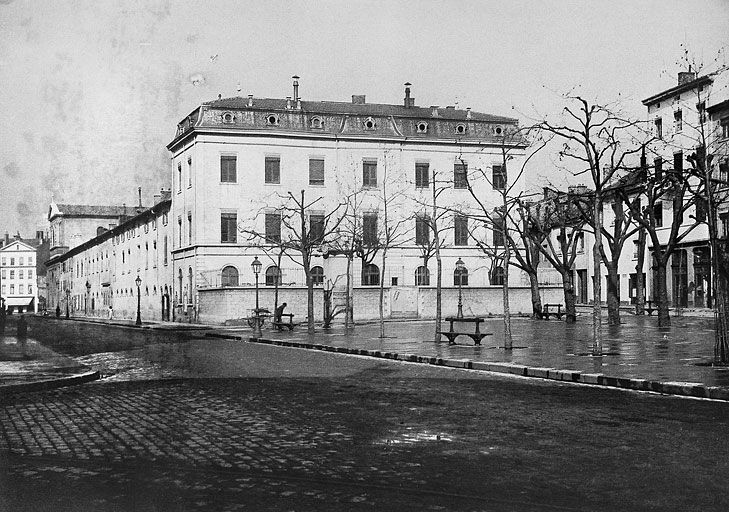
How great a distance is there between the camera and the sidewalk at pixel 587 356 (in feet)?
46.1

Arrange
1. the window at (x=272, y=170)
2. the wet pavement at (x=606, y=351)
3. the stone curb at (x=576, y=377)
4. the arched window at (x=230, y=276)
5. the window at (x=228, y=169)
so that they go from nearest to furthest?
the stone curb at (x=576, y=377)
the wet pavement at (x=606, y=351)
the arched window at (x=230, y=276)
the window at (x=228, y=169)
the window at (x=272, y=170)

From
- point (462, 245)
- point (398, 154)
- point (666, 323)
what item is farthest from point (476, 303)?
point (666, 323)

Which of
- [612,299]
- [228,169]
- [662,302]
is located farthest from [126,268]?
[662,302]

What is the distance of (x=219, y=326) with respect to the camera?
4881 centimetres

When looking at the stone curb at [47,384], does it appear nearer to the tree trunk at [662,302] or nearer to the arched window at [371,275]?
the tree trunk at [662,302]

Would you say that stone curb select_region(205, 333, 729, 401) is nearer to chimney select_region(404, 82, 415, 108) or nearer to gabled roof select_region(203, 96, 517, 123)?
gabled roof select_region(203, 96, 517, 123)

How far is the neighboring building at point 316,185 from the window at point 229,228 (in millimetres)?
97

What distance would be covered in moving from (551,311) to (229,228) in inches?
879

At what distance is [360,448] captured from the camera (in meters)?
8.10

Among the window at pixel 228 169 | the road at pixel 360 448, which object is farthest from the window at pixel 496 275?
the road at pixel 360 448

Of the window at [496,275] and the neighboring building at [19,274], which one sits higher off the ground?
the neighboring building at [19,274]

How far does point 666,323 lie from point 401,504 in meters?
31.1

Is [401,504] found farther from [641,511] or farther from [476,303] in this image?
[476,303]

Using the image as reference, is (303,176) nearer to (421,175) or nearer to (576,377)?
(421,175)
